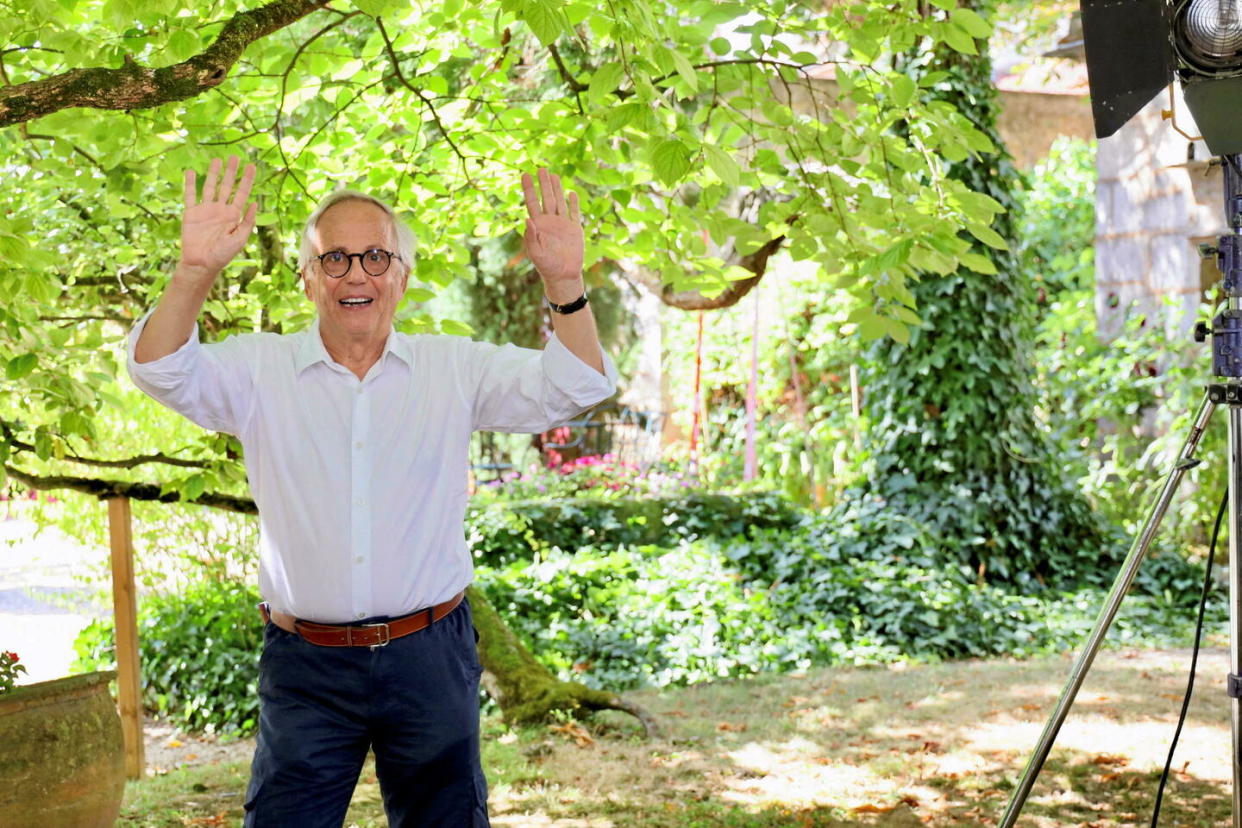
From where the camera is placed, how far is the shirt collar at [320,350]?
86.4 inches

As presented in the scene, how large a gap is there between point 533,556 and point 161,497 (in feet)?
9.88

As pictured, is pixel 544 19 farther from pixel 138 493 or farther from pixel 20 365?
pixel 138 493

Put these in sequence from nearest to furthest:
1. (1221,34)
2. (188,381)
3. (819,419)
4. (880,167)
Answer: (188,381) < (1221,34) < (880,167) < (819,419)

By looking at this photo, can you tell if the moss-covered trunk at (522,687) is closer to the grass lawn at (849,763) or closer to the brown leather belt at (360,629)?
the grass lawn at (849,763)

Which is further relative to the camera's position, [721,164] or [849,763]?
[849,763]

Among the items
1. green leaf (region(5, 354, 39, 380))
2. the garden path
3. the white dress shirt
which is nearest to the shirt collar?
the white dress shirt

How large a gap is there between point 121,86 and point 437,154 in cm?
171

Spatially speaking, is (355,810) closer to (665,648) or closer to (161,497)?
(161,497)

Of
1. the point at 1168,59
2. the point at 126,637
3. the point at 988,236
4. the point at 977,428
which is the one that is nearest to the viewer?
the point at 1168,59

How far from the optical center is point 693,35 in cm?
303

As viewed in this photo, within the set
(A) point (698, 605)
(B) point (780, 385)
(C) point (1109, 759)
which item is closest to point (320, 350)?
(C) point (1109, 759)

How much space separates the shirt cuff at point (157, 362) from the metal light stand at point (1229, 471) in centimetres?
193

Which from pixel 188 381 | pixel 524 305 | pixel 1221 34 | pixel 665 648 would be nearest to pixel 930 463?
pixel 665 648

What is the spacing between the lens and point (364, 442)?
7.09 feet
